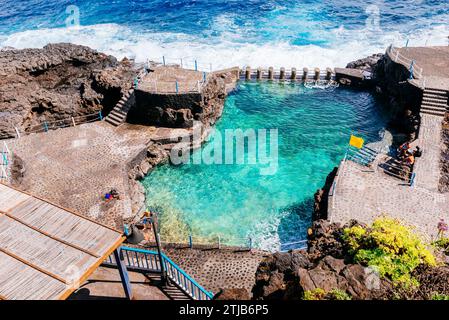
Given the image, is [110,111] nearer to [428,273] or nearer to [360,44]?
[428,273]

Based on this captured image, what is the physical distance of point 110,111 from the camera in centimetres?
3366

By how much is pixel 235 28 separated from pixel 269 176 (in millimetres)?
36206

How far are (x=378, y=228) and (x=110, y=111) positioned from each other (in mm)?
27225

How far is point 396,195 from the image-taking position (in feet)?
70.6

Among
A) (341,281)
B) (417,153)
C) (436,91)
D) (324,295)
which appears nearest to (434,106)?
(436,91)

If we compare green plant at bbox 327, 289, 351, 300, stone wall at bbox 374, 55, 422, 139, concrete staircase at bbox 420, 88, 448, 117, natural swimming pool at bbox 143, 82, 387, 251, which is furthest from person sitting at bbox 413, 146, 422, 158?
green plant at bbox 327, 289, 351, 300

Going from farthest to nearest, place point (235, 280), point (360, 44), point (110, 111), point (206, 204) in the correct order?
1. point (360, 44)
2. point (110, 111)
3. point (206, 204)
4. point (235, 280)

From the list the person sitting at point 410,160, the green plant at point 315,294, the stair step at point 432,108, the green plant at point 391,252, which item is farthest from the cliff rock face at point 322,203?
the stair step at point 432,108

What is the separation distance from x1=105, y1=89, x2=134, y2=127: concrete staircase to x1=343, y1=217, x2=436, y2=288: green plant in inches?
929

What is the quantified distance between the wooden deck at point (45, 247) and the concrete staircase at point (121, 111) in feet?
57.8

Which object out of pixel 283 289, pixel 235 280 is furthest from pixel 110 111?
pixel 283 289

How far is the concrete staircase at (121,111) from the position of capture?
3155cm

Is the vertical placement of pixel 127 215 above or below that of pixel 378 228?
below

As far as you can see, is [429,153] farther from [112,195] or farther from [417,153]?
[112,195]
